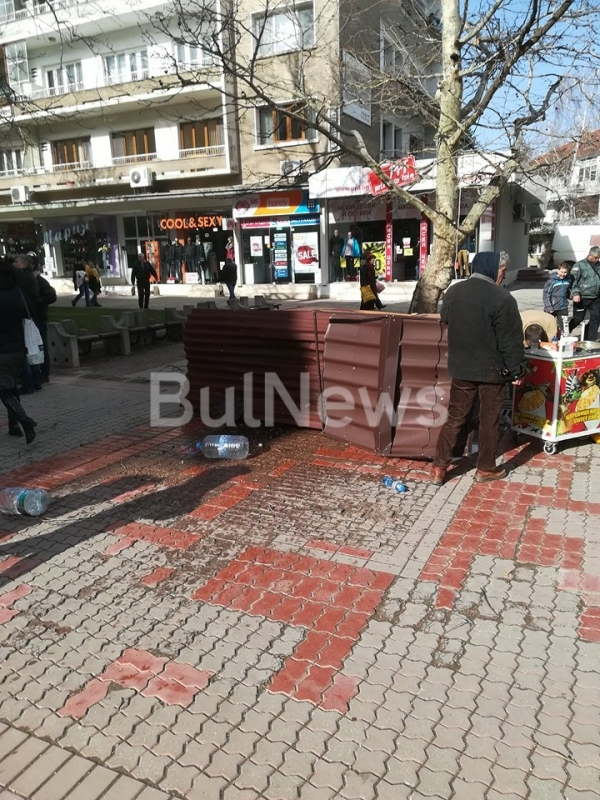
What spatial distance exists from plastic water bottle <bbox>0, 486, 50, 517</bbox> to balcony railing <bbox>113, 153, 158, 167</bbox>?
2494 cm

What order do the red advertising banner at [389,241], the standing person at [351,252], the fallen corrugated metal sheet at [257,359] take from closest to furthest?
the fallen corrugated metal sheet at [257,359] < the red advertising banner at [389,241] < the standing person at [351,252]

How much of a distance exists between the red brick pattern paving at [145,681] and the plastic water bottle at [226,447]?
123 inches

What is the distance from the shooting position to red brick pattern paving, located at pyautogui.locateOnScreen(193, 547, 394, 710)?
10.00 feet

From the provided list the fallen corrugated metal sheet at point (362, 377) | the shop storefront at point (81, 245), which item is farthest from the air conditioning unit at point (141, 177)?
the fallen corrugated metal sheet at point (362, 377)

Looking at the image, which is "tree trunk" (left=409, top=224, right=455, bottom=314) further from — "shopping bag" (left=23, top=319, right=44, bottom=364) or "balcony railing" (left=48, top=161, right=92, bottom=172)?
"balcony railing" (left=48, top=161, right=92, bottom=172)

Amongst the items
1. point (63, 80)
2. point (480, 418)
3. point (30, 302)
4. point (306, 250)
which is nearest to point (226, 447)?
point (480, 418)

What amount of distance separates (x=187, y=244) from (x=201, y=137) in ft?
14.6

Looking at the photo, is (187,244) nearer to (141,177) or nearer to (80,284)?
(141,177)

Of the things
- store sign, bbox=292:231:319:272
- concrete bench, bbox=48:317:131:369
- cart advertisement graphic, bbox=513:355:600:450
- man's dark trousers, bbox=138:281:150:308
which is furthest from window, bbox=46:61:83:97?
cart advertisement graphic, bbox=513:355:600:450

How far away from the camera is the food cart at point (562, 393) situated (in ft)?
18.9

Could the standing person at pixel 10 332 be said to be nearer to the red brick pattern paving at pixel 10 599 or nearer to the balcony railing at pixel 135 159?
the red brick pattern paving at pixel 10 599

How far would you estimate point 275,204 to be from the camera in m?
24.0

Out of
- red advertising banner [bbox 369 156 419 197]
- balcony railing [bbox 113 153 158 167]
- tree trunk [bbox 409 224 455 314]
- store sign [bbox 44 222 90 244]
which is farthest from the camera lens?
store sign [bbox 44 222 90 244]

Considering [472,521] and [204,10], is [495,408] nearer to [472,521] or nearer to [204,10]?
[472,521]
